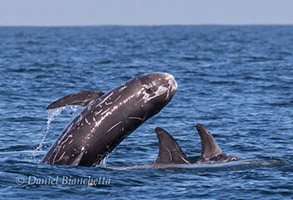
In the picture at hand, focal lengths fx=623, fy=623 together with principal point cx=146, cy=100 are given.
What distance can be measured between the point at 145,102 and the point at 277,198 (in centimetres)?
346

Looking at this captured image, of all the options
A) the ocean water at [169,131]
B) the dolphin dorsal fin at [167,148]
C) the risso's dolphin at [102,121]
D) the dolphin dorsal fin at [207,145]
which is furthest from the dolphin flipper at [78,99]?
the dolphin dorsal fin at [207,145]

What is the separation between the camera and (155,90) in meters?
13.8

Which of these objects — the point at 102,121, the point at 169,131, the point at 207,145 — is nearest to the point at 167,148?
the point at 207,145

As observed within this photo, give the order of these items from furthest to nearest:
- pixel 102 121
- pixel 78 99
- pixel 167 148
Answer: pixel 167 148 → pixel 102 121 → pixel 78 99

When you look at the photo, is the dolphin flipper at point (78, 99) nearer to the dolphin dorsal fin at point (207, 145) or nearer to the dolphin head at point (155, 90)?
the dolphin head at point (155, 90)

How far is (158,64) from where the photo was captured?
47.6m

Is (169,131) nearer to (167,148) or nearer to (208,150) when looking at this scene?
(208,150)

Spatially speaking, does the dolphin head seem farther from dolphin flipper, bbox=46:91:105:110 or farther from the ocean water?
the ocean water

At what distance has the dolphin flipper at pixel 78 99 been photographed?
12.8 m

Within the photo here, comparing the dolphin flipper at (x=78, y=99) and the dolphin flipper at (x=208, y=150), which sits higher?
the dolphin flipper at (x=78, y=99)

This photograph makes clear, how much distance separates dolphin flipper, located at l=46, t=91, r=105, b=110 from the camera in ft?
42.1

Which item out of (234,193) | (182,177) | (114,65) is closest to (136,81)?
(182,177)

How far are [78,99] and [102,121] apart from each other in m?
0.70

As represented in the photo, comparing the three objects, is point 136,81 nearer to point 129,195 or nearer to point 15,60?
point 129,195
